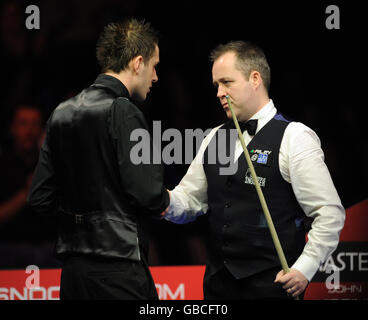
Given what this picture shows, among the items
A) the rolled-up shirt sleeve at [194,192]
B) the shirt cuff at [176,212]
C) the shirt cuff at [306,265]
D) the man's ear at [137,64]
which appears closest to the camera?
the shirt cuff at [306,265]

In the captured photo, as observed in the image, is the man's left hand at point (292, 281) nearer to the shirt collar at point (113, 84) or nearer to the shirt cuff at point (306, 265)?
the shirt cuff at point (306, 265)

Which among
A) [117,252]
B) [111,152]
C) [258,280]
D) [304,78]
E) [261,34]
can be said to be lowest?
[258,280]

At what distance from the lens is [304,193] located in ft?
7.13

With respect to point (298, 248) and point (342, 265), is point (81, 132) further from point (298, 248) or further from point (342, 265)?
point (342, 265)

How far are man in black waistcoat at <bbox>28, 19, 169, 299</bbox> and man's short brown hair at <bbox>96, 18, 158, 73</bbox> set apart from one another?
12cm

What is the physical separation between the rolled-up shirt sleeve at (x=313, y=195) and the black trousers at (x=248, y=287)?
17 cm

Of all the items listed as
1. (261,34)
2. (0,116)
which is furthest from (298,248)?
(0,116)

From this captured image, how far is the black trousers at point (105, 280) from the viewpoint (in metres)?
1.95

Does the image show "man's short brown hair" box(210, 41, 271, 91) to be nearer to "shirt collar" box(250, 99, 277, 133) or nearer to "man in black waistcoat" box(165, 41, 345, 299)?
"man in black waistcoat" box(165, 41, 345, 299)

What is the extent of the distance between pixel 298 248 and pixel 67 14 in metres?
2.72
